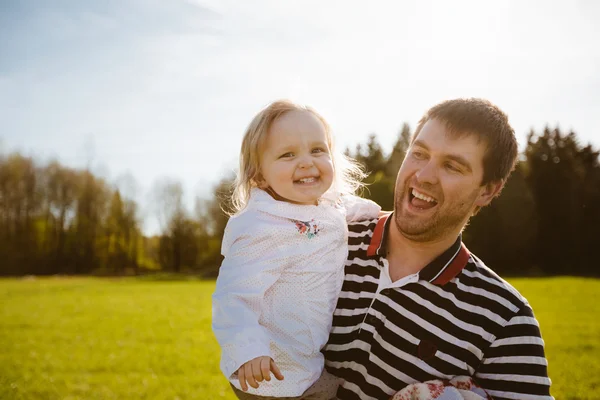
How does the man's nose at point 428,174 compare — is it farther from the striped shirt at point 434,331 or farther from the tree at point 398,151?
the tree at point 398,151

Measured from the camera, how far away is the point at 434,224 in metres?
2.70

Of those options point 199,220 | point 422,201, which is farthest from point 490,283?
point 199,220

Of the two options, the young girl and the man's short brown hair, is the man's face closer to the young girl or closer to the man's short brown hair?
the man's short brown hair

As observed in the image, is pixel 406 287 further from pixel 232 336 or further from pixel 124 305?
pixel 124 305

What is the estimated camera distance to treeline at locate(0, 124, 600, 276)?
32219 millimetres

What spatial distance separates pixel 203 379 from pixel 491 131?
697 centimetres

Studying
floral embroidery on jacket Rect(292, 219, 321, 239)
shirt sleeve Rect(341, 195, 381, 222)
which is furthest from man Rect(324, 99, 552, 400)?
floral embroidery on jacket Rect(292, 219, 321, 239)

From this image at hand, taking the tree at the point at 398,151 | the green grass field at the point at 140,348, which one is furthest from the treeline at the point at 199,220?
the green grass field at the point at 140,348

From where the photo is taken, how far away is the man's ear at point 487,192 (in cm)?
291

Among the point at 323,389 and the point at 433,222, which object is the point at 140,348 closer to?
the point at 323,389

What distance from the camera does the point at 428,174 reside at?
273cm

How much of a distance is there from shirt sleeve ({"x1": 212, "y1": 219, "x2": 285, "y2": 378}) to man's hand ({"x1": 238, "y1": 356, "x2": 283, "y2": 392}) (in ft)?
0.08

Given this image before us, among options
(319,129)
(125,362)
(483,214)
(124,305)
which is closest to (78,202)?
(124,305)

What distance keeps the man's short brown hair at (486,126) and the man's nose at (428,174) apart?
8.9 inches
